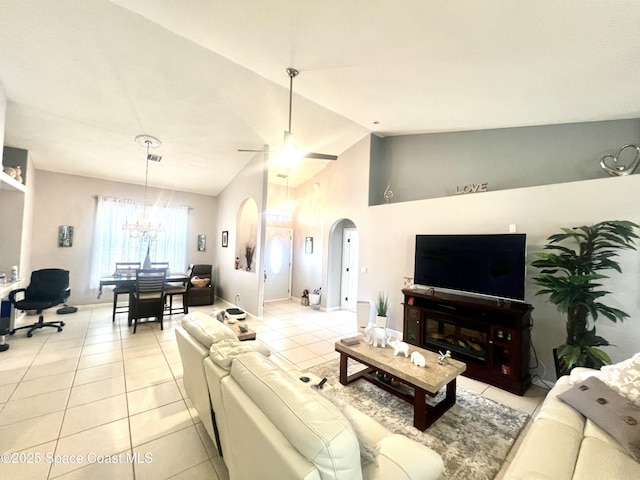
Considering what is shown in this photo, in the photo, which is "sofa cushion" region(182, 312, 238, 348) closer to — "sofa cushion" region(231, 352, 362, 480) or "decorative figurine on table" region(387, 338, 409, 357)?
"sofa cushion" region(231, 352, 362, 480)

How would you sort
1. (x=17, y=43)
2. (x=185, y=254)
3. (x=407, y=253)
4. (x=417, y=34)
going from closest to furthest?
(x=417, y=34), (x=17, y=43), (x=407, y=253), (x=185, y=254)

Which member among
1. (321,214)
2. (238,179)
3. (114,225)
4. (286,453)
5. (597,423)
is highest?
(238,179)

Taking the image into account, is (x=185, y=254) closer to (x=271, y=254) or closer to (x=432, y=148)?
(x=271, y=254)

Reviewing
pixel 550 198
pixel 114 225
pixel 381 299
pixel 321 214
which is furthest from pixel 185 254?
pixel 550 198

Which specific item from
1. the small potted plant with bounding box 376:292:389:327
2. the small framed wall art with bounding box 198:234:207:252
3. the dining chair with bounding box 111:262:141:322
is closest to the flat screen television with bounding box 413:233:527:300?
the small potted plant with bounding box 376:292:389:327

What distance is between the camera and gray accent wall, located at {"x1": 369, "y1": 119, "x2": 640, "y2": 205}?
10.4 ft

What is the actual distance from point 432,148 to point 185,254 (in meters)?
6.36

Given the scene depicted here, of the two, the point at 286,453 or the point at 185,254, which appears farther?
the point at 185,254

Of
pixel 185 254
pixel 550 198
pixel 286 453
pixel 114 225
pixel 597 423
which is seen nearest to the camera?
pixel 286 453

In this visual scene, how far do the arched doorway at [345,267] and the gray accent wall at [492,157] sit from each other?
1303 millimetres

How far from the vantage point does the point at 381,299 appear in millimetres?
4492

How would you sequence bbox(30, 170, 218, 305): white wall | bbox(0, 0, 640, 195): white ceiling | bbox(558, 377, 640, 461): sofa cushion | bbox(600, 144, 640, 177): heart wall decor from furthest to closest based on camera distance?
1. bbox(30, 170, 218, 305): white wall
2. bbox(600, 144, 640, 177): heart wall decor
3. bbox(0, 0, 640, 195): white ceiling
4. bbox(558, 377, 640, 461): sofa cushion

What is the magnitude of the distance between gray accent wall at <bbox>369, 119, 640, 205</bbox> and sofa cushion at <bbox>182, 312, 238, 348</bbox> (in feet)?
12.8

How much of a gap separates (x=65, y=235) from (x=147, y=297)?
9.18 feet
